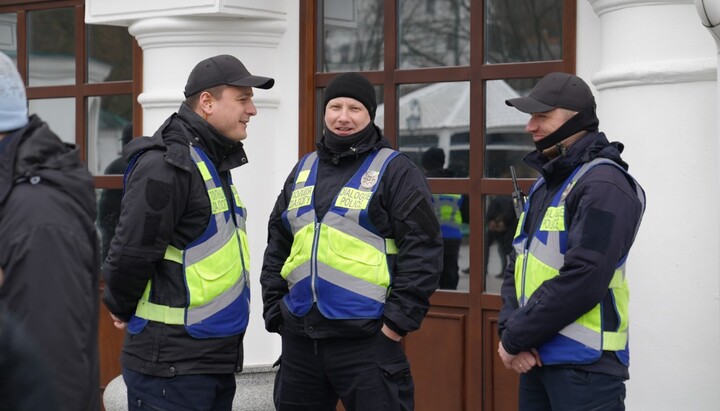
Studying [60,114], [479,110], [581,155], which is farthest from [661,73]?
[60,114]

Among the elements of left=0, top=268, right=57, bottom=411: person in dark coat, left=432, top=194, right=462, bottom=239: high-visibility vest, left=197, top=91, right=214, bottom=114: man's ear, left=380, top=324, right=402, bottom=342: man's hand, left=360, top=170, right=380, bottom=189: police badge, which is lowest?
left=380, top=324, right=402, bottom=342: man's hand

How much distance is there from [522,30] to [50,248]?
10.5ft

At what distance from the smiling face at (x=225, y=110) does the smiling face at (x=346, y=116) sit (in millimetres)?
369

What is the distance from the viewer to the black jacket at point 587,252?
12.9ft

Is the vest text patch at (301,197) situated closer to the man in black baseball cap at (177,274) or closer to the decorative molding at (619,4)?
the man in black baseball cap at (177,274)

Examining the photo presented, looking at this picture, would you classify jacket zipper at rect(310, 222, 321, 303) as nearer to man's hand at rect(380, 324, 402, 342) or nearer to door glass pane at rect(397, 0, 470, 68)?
man's hand at rect(380, 324, 402, 342)

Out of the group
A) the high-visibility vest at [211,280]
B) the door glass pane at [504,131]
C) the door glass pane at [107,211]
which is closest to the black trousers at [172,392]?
the high-visibility vest at [211,280]

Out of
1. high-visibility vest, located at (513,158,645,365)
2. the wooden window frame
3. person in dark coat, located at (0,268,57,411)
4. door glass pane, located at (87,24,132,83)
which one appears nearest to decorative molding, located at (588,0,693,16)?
high-visibility vest, located at (513,158,645,365)

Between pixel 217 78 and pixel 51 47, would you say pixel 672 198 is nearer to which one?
pixel 217 78

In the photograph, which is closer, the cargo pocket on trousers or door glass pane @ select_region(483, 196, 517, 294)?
the cargo pocket on trousers

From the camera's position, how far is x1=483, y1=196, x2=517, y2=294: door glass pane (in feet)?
18.0

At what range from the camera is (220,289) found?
4258 millimetres

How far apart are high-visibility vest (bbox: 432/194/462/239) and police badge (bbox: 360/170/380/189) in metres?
1.17

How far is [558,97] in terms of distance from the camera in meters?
4.25
